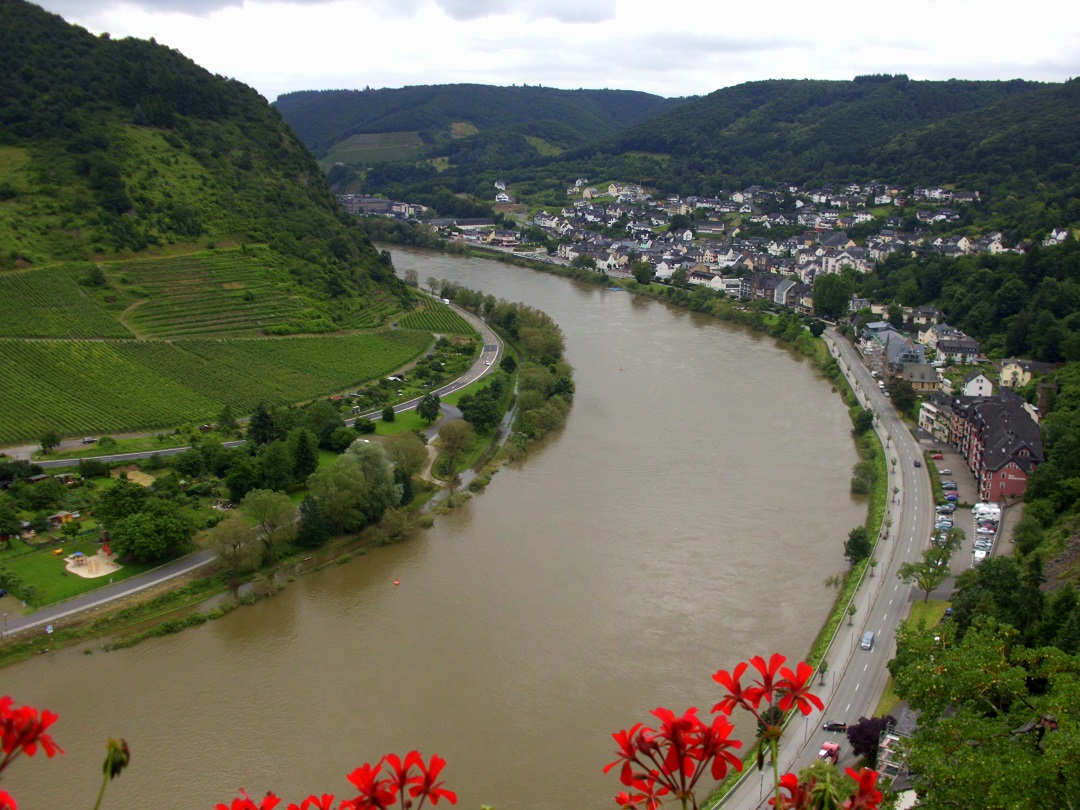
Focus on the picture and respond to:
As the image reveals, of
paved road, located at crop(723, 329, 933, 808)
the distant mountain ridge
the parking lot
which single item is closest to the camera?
paved road, located at crop(723, 329, 933, 808)

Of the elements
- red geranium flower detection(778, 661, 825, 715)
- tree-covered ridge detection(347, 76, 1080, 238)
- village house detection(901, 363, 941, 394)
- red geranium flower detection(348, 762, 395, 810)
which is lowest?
village house detection(901, 363, 941, 394)

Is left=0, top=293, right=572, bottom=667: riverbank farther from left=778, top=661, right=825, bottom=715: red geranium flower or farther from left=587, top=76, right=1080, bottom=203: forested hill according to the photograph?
left=587, top=76, right=1080, bottom=203: forested hill

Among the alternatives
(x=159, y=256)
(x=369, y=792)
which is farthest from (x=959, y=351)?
(x=369, y=792)

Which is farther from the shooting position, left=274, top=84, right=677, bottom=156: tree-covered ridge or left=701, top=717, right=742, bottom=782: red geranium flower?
left=274, top=84, right=677, bottom=156: tree-covered ridge

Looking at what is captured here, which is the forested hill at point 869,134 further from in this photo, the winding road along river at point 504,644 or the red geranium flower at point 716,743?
the red geranium flower at point 716,743

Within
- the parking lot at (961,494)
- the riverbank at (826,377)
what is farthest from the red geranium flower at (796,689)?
the parking lot at (961,494)

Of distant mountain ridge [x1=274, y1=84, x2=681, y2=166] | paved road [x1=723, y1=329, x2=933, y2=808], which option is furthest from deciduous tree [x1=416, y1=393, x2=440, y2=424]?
distant mountain ridge [x1=274, y1=84, x2=681, y2=166]

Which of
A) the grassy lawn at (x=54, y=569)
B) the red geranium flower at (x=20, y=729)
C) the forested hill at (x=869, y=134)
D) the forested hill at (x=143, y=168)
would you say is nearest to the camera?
the red geranium flower at (x=20, y=729)
